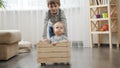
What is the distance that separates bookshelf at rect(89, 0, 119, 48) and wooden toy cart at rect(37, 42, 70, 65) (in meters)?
1.71

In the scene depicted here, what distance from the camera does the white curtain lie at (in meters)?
4.24

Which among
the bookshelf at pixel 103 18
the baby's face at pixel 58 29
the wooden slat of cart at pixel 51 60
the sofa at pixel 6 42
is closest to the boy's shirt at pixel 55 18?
the baby's face at pixel 58 29

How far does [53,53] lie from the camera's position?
242 centimetres

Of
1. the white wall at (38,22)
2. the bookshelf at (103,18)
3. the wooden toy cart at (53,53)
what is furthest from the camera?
the white wall at (38,22)

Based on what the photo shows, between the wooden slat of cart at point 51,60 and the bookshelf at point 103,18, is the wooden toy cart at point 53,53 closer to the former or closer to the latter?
the wooden slat of cart at point 51,60

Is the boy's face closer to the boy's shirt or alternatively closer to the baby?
the boy's shirt

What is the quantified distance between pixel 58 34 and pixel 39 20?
6.37ft

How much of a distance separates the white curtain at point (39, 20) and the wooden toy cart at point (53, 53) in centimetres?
187

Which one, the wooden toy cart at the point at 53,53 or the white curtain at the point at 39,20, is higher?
the white curtain at the point at 39,20

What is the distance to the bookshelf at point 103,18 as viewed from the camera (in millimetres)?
3947

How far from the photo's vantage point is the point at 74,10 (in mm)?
4270

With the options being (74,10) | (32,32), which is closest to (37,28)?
(32,32)

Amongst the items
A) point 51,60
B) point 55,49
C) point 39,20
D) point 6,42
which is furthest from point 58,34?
point 39,20

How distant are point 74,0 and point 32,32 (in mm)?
1027
